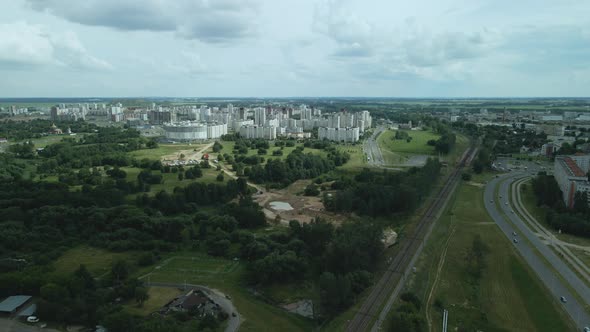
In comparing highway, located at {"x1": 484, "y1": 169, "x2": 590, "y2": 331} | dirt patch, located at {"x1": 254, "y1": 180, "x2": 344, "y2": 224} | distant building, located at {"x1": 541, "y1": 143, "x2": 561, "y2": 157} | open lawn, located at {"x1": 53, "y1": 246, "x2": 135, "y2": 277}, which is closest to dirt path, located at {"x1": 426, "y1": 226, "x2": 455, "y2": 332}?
highway, located at {"x1": 484, "y1": 169, "x2": 590, "y2": 331}

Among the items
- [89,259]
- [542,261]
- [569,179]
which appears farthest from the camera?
[569,179]

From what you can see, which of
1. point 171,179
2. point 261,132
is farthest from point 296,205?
point 261,132

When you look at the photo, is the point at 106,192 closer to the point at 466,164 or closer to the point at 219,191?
the point at 219,191

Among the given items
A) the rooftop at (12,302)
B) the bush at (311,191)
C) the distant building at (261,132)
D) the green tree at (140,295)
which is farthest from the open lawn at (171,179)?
the distant building at (261,132)

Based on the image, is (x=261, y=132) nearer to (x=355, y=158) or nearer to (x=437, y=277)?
(x=355, y=158)

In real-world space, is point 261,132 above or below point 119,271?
above

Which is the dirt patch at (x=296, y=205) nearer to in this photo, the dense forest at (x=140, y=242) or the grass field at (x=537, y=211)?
the dense forest at (x=140, y=242)

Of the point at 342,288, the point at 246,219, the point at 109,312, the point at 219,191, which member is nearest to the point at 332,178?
the point at 219,191
